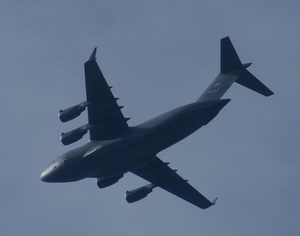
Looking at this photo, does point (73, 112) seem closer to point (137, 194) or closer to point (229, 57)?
point (137, 194)

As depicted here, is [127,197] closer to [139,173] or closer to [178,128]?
[139,173]

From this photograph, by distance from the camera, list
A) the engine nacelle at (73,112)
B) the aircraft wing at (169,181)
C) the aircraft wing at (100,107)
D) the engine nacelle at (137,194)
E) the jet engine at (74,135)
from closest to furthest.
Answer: the aircraft wing at (100,107), the engine nacelle at (73,112), the jet engine at (74,135), the aircraft wing at (169,181), the engine nacelle at (137,194)

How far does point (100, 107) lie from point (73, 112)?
47.4 inches

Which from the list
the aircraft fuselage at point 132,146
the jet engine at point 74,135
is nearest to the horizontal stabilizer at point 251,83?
the aircraft fuselage at point 132,146

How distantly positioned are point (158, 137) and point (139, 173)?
18.6ft

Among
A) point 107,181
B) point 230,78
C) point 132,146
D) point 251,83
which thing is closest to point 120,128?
point 132,146

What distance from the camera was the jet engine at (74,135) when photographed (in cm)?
3356

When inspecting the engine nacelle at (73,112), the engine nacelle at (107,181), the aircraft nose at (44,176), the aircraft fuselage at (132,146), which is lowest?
the engine nacelle at (107,181)

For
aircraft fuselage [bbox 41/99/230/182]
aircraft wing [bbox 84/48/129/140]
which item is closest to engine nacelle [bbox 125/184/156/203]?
aircraft fuselage [bbox 41/99/230/182]

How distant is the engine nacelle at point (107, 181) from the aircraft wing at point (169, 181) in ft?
4.98

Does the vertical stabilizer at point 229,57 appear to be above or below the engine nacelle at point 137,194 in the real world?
above

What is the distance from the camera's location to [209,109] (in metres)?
32.5

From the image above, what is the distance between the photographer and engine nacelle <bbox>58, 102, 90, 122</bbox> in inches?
1291

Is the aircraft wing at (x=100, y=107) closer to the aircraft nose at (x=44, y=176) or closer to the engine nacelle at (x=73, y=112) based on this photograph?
the engine nacelle at (x=73, y=112)
